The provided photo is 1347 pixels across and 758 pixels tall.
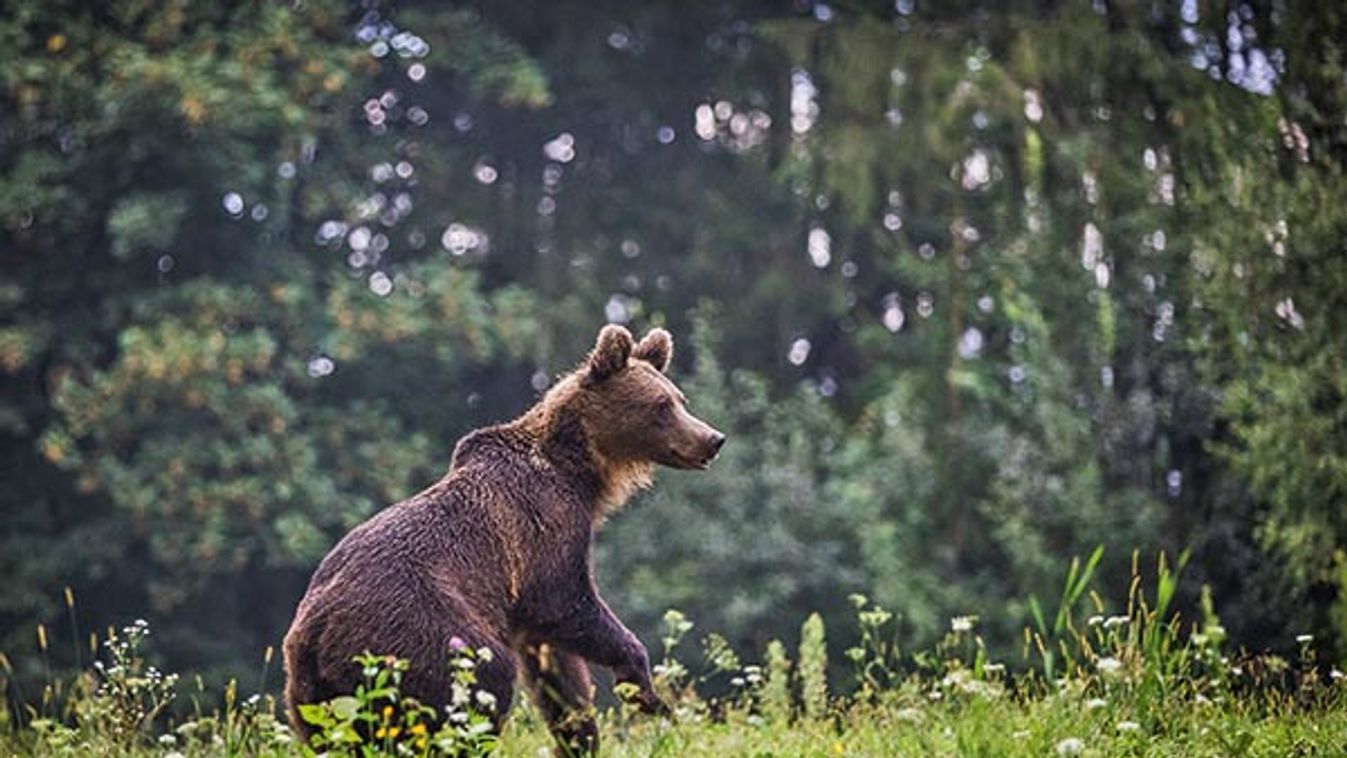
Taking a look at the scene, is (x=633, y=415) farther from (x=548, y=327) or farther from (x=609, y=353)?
(x=548, y=327)

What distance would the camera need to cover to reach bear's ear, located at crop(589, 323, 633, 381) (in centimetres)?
768

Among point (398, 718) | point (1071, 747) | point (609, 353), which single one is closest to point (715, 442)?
point (609, 353)

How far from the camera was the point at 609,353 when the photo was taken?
7.70m

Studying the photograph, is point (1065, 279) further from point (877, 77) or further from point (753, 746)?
point (753, 746)

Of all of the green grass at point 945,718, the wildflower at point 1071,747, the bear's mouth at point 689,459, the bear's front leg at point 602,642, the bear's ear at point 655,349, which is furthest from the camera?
the bear's ear at point 655,349

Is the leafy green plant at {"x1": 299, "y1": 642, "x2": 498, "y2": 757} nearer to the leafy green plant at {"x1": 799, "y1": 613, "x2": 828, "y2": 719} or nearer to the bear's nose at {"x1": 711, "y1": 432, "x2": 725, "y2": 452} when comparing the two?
the bear's nose at {"x1": 711, "y1": 432, "x2": 725, "y2": 452}

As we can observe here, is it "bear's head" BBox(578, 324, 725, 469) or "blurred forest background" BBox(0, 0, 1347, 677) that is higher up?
"bear's head" BBox(578, 324, 725, 469)

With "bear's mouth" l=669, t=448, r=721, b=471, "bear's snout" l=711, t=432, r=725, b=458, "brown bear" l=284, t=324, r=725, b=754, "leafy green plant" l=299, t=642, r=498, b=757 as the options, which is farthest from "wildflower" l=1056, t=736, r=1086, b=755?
"bear's mouth" l=669, t=448, r=721, b=471

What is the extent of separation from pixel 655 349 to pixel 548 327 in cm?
1604

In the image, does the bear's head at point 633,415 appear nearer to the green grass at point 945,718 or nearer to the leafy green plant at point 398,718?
the green grass at point 945,718

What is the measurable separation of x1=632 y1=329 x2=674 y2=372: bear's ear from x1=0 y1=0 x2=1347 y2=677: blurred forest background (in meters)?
9.12

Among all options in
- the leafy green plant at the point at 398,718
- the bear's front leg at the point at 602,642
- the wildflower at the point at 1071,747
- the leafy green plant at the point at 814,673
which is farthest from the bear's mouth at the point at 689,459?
the wildflower at the point at 1071,747

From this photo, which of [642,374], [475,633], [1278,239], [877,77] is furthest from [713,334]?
[475,633]

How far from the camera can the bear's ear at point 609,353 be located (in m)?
7.68
